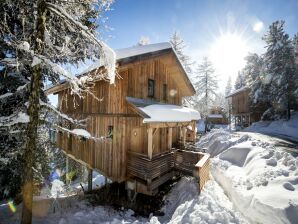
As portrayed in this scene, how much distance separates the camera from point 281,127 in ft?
82.3

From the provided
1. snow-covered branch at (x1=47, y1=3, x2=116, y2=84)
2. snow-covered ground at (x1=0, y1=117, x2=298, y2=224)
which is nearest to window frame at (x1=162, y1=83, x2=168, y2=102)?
snow-covered ground at (x1=0, y1=117, x2=298, y2=224)

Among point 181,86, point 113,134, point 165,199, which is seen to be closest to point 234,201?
point 165,199

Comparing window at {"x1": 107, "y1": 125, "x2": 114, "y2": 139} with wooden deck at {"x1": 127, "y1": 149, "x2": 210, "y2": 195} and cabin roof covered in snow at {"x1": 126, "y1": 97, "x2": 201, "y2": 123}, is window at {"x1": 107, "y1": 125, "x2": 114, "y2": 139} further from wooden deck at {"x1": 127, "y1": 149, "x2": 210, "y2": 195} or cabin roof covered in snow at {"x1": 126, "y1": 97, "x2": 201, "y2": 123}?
cabin roof covered in snow at {"x1": 126, "y1": 97, "x2": 201, "y2": 123}

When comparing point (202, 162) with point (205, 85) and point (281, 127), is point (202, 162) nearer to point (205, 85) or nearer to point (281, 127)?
point (281, 127)

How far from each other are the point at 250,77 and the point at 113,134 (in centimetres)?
3223

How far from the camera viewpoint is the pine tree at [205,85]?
34062mm

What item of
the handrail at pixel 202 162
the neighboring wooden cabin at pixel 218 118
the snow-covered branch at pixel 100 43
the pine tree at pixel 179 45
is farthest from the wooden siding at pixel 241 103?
the snow-covered branch at pixel 100 43

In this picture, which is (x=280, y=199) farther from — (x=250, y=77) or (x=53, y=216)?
(x=250, y=77)

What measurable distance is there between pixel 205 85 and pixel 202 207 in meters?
30.1

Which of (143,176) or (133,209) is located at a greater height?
(143,176)

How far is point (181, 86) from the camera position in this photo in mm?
17297

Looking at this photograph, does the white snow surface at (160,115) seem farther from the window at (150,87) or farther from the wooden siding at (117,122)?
the window at (150,87)

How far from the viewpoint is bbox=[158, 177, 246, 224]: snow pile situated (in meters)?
6.39

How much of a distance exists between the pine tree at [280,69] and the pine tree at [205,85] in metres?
Result: 8.72
